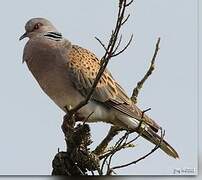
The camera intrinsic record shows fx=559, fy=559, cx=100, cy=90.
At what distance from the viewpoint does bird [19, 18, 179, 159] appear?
190cm

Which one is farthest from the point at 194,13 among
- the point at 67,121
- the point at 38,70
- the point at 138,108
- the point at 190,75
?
the point at 67,121

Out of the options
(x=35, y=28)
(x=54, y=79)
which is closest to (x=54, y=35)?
(x=35, y=28)

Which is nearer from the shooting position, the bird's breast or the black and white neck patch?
the bird's breast

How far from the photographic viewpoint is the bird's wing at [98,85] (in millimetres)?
1905

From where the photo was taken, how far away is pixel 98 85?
1.92m

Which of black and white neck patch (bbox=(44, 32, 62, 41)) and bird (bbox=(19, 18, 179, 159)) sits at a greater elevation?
black and white neck patch (bbox=(44, 32, 62, 41))

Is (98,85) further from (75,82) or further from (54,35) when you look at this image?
(54,35)

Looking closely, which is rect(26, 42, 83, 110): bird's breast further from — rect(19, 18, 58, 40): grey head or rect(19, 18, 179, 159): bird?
rect(19, 18, 58, 40): grey head

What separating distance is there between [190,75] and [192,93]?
0.07 m

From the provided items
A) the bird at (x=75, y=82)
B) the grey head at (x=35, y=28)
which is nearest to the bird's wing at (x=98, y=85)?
the bird at (x=75, y=82)

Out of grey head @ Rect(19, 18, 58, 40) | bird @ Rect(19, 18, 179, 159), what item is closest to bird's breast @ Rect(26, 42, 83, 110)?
bird @ Rect(19, 18, 179, 159)

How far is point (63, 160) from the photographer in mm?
1595

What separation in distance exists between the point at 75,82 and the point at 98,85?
0.08 metres

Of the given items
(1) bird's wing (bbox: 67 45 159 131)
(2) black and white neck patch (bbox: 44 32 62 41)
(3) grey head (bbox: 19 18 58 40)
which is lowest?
(1) bird's wing (bbox: 67 45 159 131)
